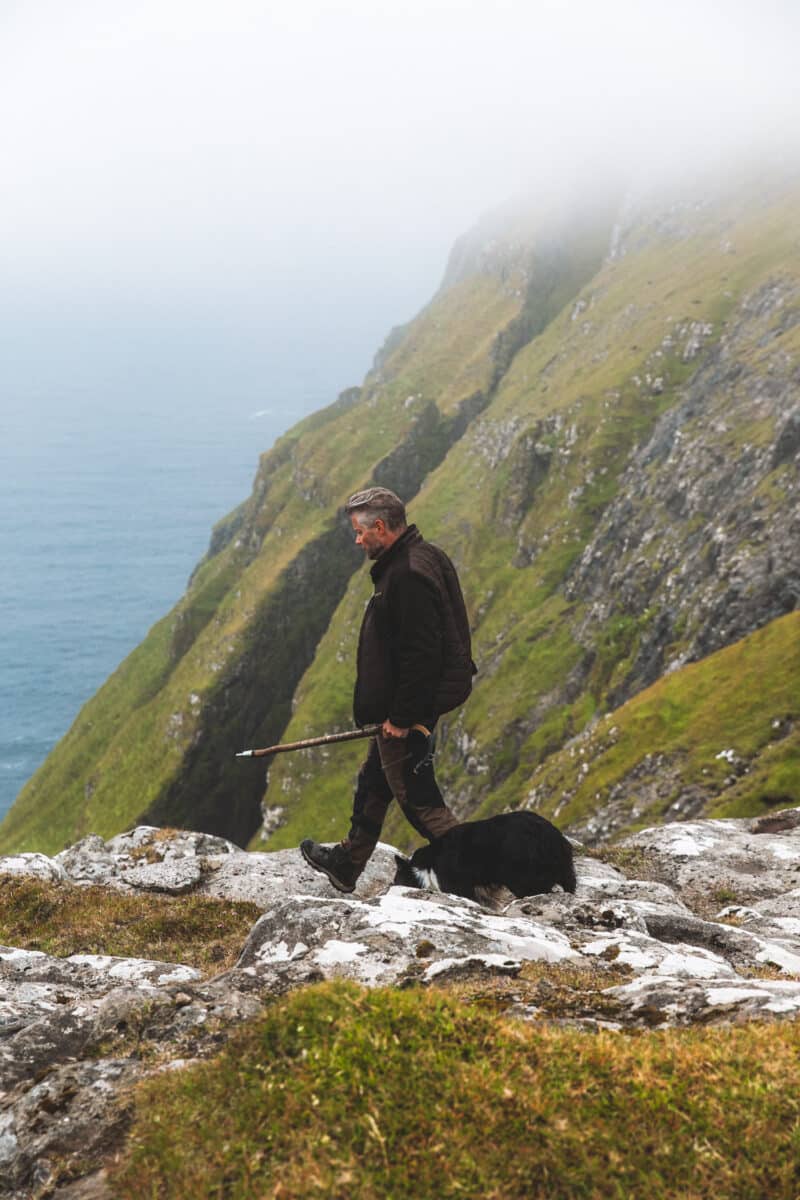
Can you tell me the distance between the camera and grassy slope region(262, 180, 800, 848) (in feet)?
332

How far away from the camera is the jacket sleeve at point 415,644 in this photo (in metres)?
11.7

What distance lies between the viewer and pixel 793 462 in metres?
75.0

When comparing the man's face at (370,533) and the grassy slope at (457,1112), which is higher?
the man's face at (370,533)

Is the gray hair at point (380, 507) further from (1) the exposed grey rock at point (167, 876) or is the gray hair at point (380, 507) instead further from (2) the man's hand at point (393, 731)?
(1) the exposed grey rock at point (167, 876)

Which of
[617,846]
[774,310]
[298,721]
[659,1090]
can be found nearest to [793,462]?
[774,310]

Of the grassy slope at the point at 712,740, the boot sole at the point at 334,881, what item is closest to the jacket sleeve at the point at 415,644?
the boot sole at the point at 334,881

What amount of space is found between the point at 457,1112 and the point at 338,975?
4022mm

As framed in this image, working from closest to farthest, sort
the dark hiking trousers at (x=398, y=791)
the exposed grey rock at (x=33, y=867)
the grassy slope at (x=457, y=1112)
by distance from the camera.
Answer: the grassy slope at (x=457, y=1112)
the dark hiking trousers at (x=398, y=791)
the exposed grey rock at (x=33, y=867)

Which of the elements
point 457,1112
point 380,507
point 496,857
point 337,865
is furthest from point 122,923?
point 457,1112

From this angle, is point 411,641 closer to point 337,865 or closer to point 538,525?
point 337,865

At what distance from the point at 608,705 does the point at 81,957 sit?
256ft

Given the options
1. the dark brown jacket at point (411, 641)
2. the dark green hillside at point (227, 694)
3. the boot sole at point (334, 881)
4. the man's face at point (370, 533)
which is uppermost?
the man's face at point (370, 533)

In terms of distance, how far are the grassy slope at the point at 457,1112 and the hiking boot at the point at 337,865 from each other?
7.47m

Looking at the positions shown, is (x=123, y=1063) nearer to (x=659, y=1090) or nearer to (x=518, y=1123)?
(x=518, y=1123)
